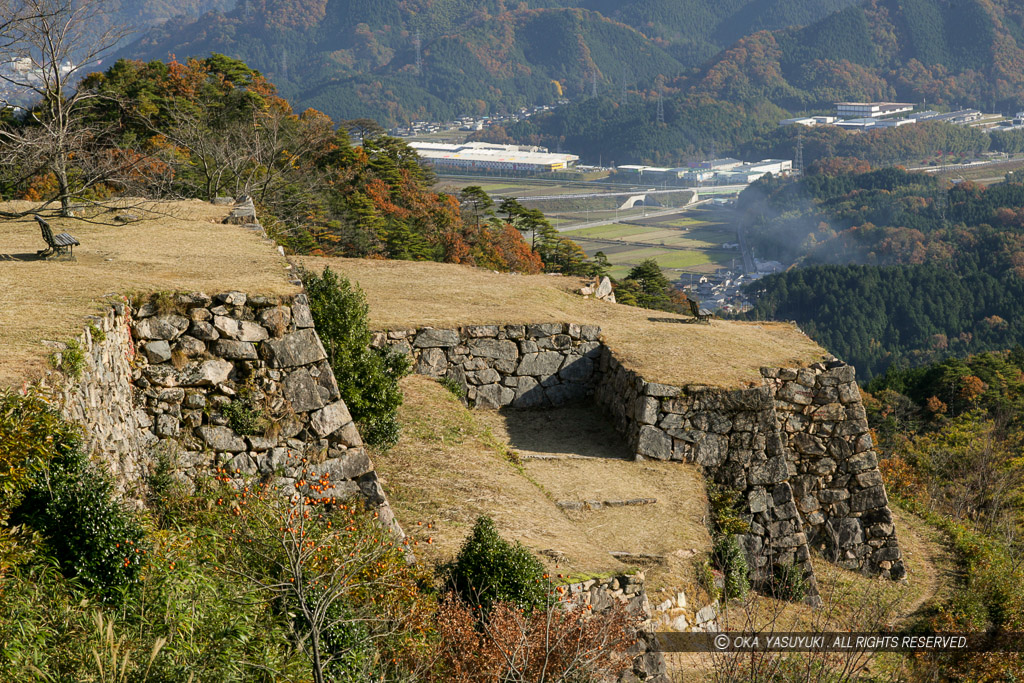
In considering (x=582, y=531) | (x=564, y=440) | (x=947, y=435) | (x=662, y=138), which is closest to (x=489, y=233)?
(x=947, y=435)

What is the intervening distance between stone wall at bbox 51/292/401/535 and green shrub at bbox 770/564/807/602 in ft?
22.6

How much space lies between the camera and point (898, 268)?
71.9m

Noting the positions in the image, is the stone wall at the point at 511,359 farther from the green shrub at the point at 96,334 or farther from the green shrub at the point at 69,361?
the green shrub at the point at 69,361

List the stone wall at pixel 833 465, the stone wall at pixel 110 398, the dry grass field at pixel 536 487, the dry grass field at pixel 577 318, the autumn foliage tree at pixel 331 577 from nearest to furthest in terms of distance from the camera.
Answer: the autumn foliage tree at pixel 331 577 < the stone wall at pixel 110 398 < the dry grass field at pixel 536 487 < the stone wall at pixel 833 465 < the dry grass field at pixel 577 318

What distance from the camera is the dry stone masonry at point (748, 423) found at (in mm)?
13055

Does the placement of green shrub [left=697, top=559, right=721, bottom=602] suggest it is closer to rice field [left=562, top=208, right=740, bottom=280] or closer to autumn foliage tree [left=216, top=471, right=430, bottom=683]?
autumn foliage tree [left=216, top=471, right=430, bottom=683]

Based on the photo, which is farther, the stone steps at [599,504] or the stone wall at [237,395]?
the stone steps at [599,504]

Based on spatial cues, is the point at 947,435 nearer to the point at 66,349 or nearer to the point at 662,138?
the point at 66,349

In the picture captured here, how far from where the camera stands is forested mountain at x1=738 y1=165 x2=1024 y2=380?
210ft

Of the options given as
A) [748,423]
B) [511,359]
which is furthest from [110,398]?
[748,423]

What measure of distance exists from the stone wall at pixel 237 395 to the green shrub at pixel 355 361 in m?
1.83

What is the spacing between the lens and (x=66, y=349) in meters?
7.55

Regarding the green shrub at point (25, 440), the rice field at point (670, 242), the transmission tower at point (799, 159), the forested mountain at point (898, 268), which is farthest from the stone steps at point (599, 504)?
the transmission tower at point (799, 159)

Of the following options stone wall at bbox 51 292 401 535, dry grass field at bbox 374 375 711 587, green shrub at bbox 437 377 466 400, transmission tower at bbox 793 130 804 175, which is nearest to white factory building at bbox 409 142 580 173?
transmission tower at bbox 793 130 804 175
